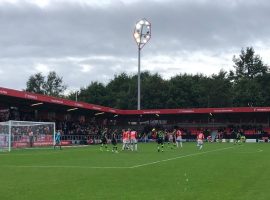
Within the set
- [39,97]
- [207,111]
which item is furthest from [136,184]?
[207,111]

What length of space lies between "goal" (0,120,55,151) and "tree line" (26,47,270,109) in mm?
54364

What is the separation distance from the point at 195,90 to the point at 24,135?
66.6m

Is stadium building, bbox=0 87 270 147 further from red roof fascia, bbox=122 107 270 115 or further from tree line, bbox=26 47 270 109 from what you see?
tree line, bbox=26 47 270 109

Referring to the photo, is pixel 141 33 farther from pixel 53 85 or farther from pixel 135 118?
pixel 53 85

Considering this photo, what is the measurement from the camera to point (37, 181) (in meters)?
16.8

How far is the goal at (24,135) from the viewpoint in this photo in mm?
45875

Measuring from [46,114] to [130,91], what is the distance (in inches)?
1947

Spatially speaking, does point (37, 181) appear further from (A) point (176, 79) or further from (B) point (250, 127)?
(A) point (176, 79)

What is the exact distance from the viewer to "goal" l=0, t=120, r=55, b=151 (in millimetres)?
45875

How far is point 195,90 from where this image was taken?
362 ft

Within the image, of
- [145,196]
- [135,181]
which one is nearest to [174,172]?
[135,181]

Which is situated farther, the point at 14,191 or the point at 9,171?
the point at 9,171

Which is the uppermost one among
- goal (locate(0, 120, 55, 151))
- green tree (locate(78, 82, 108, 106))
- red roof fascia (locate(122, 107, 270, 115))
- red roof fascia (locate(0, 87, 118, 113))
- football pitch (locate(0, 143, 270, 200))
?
green tree (locate(78, 82, 108, 106))

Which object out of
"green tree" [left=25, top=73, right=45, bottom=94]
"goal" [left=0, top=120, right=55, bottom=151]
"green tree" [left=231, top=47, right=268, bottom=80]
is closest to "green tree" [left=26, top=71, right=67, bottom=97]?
"green tree" [left=25, top=73, right=45, bottom=94]
